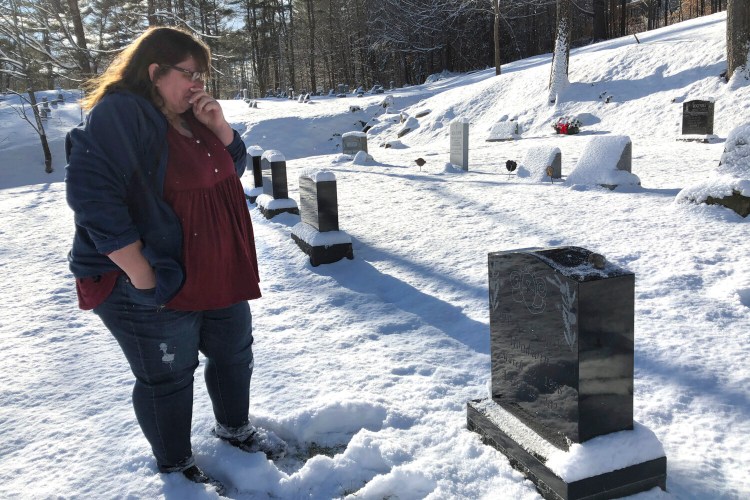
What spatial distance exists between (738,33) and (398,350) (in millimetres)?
15217

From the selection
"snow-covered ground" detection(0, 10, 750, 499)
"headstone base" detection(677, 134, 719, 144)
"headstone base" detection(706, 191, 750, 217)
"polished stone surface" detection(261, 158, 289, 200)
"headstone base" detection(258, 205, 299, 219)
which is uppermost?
"headstone base" detection(677, 134, 719, 144)

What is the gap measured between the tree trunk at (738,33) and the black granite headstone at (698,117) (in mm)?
2944

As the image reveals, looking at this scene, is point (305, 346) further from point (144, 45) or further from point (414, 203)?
point (414, 203)

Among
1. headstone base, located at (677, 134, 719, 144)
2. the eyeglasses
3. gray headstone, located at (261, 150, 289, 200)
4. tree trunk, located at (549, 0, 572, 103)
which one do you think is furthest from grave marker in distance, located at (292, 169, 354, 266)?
tree trunk, located at (549, 0, 572, 103)

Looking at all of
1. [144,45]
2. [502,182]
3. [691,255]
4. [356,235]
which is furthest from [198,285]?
[502,182]

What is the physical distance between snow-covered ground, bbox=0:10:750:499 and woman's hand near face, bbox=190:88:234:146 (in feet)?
4.92

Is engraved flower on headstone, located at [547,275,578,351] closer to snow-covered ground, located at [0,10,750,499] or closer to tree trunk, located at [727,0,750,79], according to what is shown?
snow-covered ground, located at [0,10,750,499]

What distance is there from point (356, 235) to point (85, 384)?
419 cm

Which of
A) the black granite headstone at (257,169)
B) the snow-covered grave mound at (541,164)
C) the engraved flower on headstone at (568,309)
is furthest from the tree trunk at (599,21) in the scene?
the engraved flower on headstone at (568,309)

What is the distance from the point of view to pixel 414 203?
8.98 meters

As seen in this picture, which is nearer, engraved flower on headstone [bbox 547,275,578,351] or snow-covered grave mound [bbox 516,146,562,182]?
engraved flower on headstone [bbox 547,275,578,351]

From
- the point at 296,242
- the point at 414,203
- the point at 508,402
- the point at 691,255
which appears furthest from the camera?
the point at 414,203

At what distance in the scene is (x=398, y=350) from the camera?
3943mm

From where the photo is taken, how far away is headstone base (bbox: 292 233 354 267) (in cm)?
624
